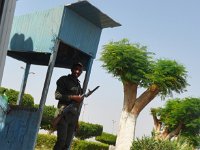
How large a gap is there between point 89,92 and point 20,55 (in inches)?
138

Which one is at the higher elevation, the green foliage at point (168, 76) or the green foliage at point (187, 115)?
the green foliage at point (168, 76)

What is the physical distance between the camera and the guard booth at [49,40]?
5.86m

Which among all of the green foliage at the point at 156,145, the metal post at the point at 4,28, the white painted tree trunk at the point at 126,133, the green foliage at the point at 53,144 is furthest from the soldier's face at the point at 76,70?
the white painted tree trunk at the point at 126,133

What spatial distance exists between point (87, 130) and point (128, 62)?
13504 mm

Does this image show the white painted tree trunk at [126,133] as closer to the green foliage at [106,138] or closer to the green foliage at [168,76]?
the green foliage at [168,76]

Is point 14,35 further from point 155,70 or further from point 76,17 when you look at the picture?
point 155,70

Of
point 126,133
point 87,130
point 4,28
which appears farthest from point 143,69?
point 4,28

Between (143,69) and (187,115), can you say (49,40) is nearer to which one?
(143,69)

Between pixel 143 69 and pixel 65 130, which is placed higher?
pixel 143 69

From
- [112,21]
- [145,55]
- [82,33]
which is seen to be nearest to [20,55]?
[82,33]

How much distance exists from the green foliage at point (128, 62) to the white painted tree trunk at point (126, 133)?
3.26 meters

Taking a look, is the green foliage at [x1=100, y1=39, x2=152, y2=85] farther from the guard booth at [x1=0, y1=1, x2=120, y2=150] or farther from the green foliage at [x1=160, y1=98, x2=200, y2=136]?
the guard booth at [x1=0, y1=1, x2=120, y2=150]

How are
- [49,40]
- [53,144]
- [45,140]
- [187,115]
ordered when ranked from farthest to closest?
[187,115], [53,144], [45,140], [49,40]

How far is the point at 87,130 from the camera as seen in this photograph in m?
36.5
